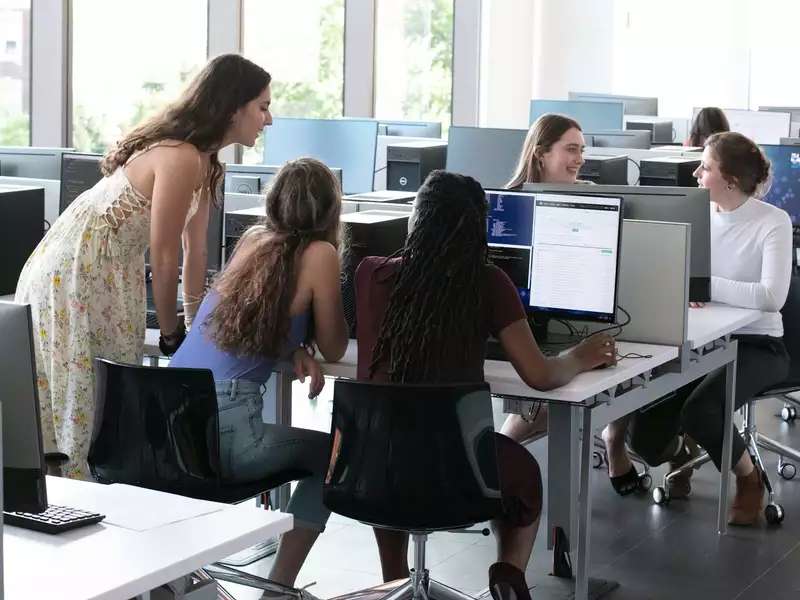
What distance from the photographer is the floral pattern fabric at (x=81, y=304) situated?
3.04m

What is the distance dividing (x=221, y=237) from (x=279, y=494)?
794 mm

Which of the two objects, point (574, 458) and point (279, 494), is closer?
point (574, 458)

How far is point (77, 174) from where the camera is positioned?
169 inches

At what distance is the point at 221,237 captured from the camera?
3879 mm

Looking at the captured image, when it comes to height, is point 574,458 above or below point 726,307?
below

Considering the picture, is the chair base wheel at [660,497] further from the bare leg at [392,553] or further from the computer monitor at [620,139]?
the computer monitor at [620,139]

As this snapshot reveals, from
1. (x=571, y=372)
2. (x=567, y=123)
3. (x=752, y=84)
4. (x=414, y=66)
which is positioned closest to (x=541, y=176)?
(x=567, y=123)

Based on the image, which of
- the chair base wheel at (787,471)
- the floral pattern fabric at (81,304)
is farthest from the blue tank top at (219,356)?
the chair base wheel at (787,471)

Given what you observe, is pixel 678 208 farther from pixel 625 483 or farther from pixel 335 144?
pixel 335 144

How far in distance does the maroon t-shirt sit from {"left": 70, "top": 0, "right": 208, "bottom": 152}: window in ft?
12.7

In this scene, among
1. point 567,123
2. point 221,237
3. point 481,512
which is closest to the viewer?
point 481,512

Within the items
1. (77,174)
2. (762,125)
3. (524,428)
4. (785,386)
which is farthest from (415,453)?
(762,125)

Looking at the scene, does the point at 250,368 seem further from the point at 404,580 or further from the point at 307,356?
the point at 404,580

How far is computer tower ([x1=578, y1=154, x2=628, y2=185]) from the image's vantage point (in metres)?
5.49
